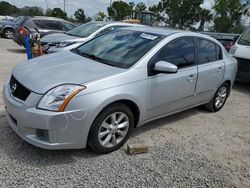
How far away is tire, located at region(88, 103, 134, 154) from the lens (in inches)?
120

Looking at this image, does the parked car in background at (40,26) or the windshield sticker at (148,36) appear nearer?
the windshield sticker at (148,36)

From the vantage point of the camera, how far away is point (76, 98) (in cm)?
280

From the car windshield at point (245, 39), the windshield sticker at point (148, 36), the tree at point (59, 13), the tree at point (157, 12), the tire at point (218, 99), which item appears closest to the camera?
the windshield sticker at point (148, 36)

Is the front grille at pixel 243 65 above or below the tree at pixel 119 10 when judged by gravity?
below

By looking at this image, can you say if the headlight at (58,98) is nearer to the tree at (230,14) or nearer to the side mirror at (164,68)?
the side mirror at (164,68)

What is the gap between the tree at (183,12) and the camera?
3328 cm

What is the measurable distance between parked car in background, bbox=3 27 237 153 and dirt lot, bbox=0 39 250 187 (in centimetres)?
26

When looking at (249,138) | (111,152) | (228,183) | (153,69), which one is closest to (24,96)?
(111,152)

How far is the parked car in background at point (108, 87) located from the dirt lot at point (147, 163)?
0.85 feet

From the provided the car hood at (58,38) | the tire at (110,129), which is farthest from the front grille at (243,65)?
the tire at (110,129)

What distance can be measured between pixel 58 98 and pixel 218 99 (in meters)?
3.48

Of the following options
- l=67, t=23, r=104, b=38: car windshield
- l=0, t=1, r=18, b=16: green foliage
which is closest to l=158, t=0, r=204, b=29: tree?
l=67, t=23, r=104, b=38: car windshield

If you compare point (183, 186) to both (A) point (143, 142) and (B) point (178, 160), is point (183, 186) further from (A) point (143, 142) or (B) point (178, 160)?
(A) point (143, 142)

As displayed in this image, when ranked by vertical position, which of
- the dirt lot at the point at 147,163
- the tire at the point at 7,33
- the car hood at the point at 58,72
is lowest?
the dirt lot at the point at 147,163
